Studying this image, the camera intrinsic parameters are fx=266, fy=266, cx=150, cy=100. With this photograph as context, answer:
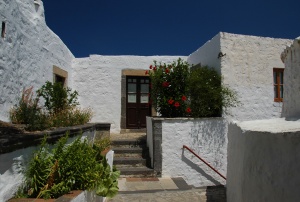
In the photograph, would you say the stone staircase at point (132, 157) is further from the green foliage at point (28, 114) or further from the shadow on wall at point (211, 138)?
the green foliage at point (28, 114)

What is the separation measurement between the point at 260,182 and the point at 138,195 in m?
2.78

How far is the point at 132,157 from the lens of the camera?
24.9 feet

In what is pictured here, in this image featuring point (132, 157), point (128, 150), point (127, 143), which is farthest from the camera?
point (127, 143)

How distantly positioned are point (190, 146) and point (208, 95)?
61.9 inches

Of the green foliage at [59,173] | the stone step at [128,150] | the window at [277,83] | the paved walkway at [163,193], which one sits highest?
the window at [277,83]

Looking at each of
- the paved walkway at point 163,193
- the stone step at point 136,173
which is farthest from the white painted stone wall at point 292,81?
the stone step at point 136,173

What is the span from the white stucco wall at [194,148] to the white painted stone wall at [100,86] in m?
3.88

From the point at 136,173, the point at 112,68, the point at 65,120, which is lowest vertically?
the point at 136,173

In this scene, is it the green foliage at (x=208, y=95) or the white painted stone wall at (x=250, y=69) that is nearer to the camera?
the green foliage at (x=208, y=95)

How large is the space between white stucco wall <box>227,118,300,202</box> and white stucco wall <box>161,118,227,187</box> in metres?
2.87

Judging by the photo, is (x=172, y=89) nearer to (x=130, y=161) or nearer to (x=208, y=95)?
(x=208, y=95)

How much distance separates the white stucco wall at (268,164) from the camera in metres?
2.22

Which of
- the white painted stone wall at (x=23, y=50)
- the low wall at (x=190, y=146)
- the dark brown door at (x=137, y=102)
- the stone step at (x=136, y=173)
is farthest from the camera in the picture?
the dark brown door at (x=137, y=102)

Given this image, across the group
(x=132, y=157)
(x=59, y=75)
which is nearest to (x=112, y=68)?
(x=59, y=75)
